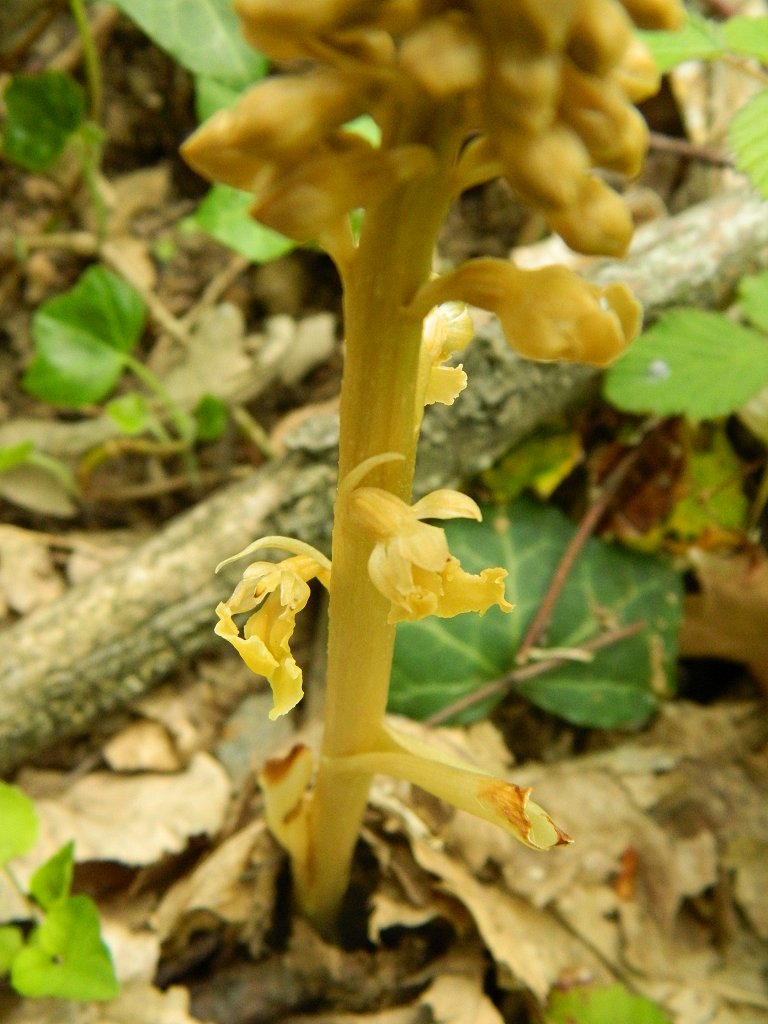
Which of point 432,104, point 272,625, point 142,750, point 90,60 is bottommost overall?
point 142,750

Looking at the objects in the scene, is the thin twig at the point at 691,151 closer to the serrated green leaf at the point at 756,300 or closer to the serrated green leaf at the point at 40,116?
the serrated green leaf at the point at 756,300

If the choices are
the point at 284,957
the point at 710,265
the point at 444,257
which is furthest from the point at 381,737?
the point at 444,257

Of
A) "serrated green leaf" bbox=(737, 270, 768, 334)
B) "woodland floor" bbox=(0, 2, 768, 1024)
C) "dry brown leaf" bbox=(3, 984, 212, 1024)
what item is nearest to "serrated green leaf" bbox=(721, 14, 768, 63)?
"serrated green leaf" bbox=(737, 270, 768, 334)

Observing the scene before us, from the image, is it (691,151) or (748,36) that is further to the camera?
(691,151)

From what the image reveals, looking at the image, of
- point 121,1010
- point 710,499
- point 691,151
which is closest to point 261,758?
point 121,1010

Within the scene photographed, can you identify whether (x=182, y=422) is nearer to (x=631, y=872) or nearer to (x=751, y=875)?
(x=631, y=872)
